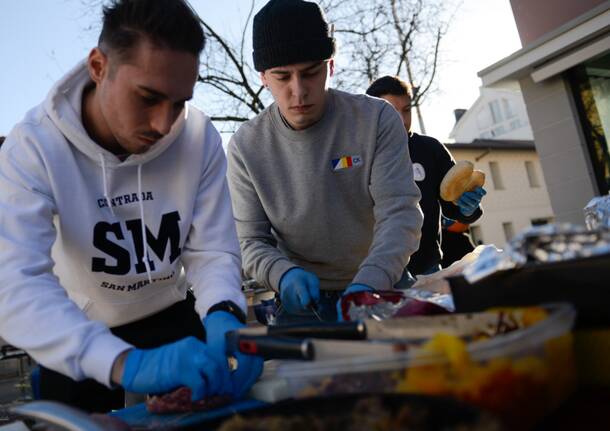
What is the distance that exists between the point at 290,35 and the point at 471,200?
143cm

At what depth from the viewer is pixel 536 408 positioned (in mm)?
679

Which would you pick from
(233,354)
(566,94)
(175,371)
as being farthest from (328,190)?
(566,94)

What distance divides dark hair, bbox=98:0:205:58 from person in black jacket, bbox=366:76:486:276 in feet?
5.87

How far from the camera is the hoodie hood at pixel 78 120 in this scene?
1597 mm

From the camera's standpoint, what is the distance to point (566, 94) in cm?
746

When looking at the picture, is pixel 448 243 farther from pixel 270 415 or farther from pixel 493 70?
pixel 493 70

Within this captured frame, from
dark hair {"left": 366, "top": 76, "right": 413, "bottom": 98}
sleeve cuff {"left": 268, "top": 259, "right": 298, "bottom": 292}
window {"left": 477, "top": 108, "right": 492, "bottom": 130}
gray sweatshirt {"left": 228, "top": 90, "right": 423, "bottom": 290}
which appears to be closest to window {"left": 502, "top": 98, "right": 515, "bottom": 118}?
window {"left": 477, "top": 108, "right": 492, "bottom": 130}

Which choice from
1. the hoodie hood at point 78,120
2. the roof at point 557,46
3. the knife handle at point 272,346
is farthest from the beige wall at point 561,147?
the knife handle at point 272,346

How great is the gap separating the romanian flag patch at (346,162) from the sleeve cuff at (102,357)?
1.24 metres

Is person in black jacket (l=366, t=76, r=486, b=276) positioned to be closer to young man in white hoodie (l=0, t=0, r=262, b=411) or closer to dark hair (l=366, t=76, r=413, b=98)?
dark hair (l=366, t=76, r=413, b=98)

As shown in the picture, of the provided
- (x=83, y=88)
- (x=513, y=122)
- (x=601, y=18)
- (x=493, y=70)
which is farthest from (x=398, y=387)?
(x=513, y=122)

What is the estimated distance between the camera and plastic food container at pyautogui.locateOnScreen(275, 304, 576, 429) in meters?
0.64

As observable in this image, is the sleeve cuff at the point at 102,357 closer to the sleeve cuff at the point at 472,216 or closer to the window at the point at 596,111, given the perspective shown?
the sleeve cuff at the point at 472,216

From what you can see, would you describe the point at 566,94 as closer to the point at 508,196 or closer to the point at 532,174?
the point at 508,196
